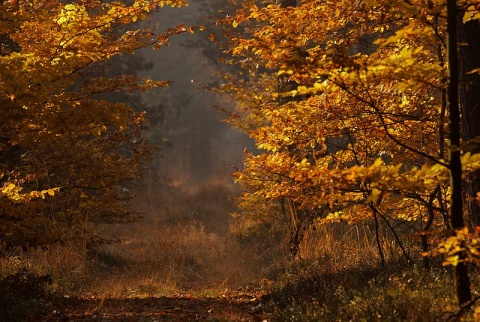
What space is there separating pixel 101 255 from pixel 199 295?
4177 mm

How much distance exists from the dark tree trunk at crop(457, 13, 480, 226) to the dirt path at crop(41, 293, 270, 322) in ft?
8.39

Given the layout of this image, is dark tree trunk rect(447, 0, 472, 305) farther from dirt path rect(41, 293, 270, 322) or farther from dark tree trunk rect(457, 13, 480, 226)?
dirt path rect(41, 293, 270, 322)

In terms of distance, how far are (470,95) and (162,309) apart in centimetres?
426

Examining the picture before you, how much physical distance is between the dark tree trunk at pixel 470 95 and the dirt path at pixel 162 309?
2558 mm

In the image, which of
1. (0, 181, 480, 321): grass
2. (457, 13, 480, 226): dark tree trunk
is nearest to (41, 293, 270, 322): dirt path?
(0, 181, 480, 321): grass

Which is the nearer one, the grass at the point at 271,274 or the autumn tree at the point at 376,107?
the autumn tree at the point at 376,107

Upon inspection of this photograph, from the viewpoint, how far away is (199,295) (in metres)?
8.03

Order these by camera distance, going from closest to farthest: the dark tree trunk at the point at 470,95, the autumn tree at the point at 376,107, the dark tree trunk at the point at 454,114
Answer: the dark tree trunk at the point at 454,114 < the autumn tree at the point at 376,107 < the dark tree trunk at the point at 470,95

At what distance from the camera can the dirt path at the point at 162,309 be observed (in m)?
6.27

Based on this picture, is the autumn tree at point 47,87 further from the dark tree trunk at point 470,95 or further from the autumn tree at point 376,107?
→ the dark tree trunk at point 470,95

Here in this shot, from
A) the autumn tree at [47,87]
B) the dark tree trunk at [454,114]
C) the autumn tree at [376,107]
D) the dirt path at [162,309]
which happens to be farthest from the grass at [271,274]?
the autumn tree at [47,87]

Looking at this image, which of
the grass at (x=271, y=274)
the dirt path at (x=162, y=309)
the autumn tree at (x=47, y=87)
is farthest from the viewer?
the dirt path at (x=162, y=309)

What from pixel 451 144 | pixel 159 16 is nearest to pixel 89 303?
pixel 451 144

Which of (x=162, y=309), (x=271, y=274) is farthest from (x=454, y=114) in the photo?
(x=271, y=274)
